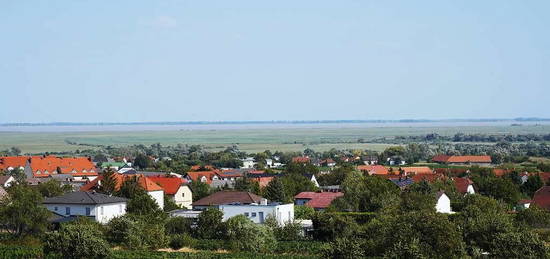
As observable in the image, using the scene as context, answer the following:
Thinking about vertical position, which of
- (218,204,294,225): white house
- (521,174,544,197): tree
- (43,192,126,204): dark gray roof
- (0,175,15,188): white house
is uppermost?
(43,192,126,204): dark gray roof

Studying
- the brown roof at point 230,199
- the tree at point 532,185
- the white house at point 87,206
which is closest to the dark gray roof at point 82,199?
the white house at point 87,206

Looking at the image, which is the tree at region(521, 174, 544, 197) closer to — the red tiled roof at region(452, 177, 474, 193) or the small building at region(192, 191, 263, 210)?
the red tiled roof at region(452, 177, 474, 193)

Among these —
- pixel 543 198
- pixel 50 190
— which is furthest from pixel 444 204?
pixel 50 190

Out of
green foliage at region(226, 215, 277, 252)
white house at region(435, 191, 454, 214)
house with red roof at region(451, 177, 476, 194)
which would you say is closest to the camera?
green foliage at region(226, 215, 277, 252)

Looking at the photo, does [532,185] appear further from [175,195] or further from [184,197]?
[175,195]

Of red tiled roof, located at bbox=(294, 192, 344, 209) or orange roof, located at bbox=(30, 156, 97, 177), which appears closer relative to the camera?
red tiled roof, located at bbox=(294, 192, 344, 209)

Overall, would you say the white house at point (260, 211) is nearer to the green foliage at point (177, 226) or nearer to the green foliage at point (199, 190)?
the green foliage at point (177, 226)

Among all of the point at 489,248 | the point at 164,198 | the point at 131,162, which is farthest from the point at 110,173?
the point at 131,162

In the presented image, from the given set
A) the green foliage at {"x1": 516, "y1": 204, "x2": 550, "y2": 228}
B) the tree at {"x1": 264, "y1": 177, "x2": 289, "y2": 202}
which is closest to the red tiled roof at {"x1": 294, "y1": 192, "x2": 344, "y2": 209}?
the tree at {"x1": 264, "y1": 177, "x2": 289, "y2": 202}
